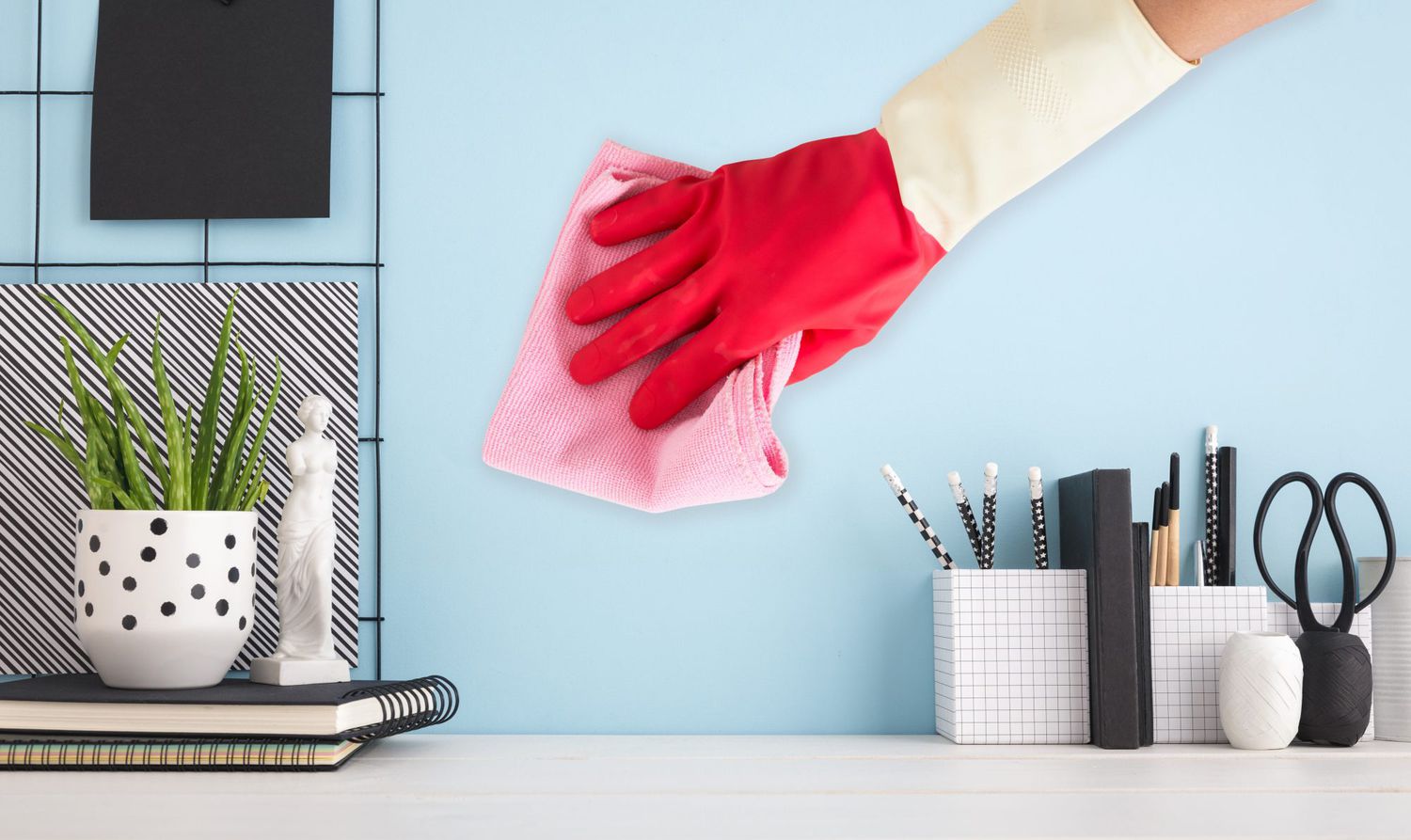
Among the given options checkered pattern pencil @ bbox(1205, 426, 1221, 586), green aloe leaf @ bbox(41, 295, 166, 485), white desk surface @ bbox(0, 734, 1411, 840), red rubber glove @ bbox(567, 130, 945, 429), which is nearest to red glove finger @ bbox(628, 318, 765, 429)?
red rubber glove @ bbox(567, 130, 945, 429)

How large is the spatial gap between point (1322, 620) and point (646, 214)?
72cm

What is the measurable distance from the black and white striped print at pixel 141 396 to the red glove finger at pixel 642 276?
456 mm

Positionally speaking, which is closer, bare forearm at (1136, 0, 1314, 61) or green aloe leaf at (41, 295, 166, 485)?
bare forearm at (1136, 0, 1314, 61)

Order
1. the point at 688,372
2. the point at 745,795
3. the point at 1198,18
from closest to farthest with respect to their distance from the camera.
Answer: the point at 1198,18 < the point at 688,372 < the point at 745,795

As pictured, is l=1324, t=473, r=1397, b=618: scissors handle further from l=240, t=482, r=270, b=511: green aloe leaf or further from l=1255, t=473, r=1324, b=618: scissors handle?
l=240, t=482, r=270, b=511: green aloe leaf

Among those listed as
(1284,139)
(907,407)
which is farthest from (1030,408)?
(1284,139)

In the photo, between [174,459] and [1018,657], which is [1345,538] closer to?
[1018,657]

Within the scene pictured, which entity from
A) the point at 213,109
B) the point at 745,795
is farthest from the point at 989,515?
the point at 213,109

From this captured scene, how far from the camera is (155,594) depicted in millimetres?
843

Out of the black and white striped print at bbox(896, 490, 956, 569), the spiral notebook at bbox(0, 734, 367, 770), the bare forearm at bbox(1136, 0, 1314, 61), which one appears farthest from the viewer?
the black and white striped print at bbox(896, 490, 956, 569)

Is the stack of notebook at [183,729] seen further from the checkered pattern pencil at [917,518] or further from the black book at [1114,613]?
the black book at [1114,613]

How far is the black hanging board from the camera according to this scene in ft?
3.45

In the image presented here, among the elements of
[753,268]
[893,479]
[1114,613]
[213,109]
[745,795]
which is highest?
[213,109]

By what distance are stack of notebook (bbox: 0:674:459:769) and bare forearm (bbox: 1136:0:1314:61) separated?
0.67m
